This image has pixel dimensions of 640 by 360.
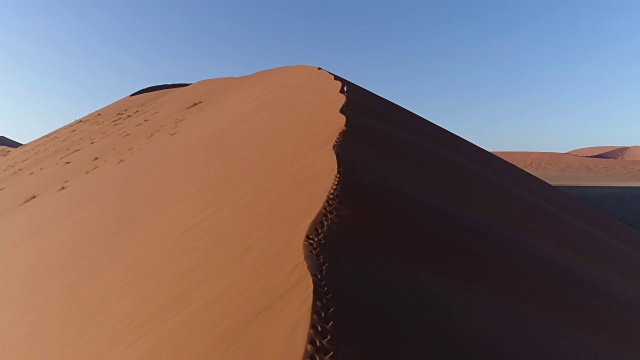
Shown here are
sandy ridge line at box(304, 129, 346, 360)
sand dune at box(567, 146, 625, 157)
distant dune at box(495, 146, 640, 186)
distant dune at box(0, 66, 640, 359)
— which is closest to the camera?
sandy ridge line at box(304, 129, 346, 360)

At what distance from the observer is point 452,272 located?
4.77 m

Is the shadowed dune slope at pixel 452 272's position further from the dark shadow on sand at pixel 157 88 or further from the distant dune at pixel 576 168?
the distant dune at pixel 576 168

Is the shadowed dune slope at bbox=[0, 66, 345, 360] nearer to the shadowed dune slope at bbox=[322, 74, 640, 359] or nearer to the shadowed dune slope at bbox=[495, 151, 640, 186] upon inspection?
the shadowed dune slope at bbox=[322, 74, 640, 359]

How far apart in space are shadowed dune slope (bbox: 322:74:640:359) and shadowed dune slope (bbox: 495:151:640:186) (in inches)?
1515

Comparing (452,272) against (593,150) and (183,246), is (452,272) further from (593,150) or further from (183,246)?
(593,150)

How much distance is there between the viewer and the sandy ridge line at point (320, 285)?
2.96 m

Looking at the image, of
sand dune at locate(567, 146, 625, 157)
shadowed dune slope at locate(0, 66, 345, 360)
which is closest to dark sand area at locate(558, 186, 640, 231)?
shadowed dune slope at locate(0, 66, 345, 360)

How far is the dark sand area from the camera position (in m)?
23.1

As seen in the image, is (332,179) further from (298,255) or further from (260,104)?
(260,104)

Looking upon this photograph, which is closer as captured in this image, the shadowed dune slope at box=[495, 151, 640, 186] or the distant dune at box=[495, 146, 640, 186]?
the distant dune at box=[495, 146, 640, 186]

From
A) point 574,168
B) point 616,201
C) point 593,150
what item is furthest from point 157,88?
point 593,150

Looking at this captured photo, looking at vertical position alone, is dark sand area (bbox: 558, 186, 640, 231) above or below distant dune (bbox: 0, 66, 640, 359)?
above

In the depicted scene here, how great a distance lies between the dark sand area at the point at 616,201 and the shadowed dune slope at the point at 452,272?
1575 cm

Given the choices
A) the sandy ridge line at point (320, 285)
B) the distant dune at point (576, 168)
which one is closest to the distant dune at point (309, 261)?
the sandy ridge line at point (320, 285)
